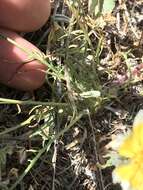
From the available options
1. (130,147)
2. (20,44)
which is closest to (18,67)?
(20,44)

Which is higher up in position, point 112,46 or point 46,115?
point 112,46

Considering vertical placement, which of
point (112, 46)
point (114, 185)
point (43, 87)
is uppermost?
point (112, 46)

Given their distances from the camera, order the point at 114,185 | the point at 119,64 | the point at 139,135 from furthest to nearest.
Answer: the point at 119,64, the point at 114,185, the point at 139,135

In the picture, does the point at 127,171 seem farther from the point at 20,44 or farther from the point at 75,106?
the point at 20,44

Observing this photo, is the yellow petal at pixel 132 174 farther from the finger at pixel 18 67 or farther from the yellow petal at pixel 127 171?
the finger at pixel 18 67

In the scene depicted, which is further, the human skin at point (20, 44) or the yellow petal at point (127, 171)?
the human skin at point (20, 44)

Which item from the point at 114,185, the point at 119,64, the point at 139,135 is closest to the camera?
the point at 139,135

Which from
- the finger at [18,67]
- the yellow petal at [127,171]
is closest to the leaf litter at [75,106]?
the finger at [18,67]

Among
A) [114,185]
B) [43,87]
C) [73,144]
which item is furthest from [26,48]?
[114,185]

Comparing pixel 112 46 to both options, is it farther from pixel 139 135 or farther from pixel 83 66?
pixel 139 135
